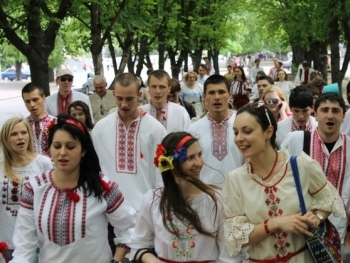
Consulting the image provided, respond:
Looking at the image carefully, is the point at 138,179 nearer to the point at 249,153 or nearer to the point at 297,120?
the point at 297,120

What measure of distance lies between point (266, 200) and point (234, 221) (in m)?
0.22

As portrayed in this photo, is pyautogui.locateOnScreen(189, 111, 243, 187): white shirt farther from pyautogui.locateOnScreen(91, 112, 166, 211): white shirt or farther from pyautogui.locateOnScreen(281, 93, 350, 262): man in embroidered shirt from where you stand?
pyautogui.locateOnScreen(281, 93, 350, 262): man in embroidered shirt

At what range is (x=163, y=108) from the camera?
809 centimetres

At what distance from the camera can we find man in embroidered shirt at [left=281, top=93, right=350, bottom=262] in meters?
5.46

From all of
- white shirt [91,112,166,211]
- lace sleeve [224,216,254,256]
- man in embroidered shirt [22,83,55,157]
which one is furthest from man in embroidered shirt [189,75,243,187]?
lace sleeve [224,216,254,256]

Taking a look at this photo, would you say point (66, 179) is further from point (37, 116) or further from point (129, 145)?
point (37, 116)

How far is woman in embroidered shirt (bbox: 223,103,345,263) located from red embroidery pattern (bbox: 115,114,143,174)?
241cm

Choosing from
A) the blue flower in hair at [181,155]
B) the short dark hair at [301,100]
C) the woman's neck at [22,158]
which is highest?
the short dark hair at [301,100]

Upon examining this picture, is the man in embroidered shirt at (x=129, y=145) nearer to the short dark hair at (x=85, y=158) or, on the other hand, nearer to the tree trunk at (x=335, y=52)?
the short dark hair at (x=85, y=158)

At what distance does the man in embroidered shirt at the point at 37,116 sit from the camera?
751cm

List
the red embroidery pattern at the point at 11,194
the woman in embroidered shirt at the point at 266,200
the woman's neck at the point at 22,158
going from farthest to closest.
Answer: the woman's neck at the point at 22,158 → the red embroidery pattern at the point at 11,194 → the woman in embroidered shirt at the point at 266,200

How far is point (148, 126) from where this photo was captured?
651 cm

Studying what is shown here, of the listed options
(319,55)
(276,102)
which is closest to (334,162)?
(276,102)

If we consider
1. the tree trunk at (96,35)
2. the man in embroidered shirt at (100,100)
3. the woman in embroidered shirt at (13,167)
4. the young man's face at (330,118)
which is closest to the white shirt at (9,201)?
the woman in embroidered shirt at (13,167)
